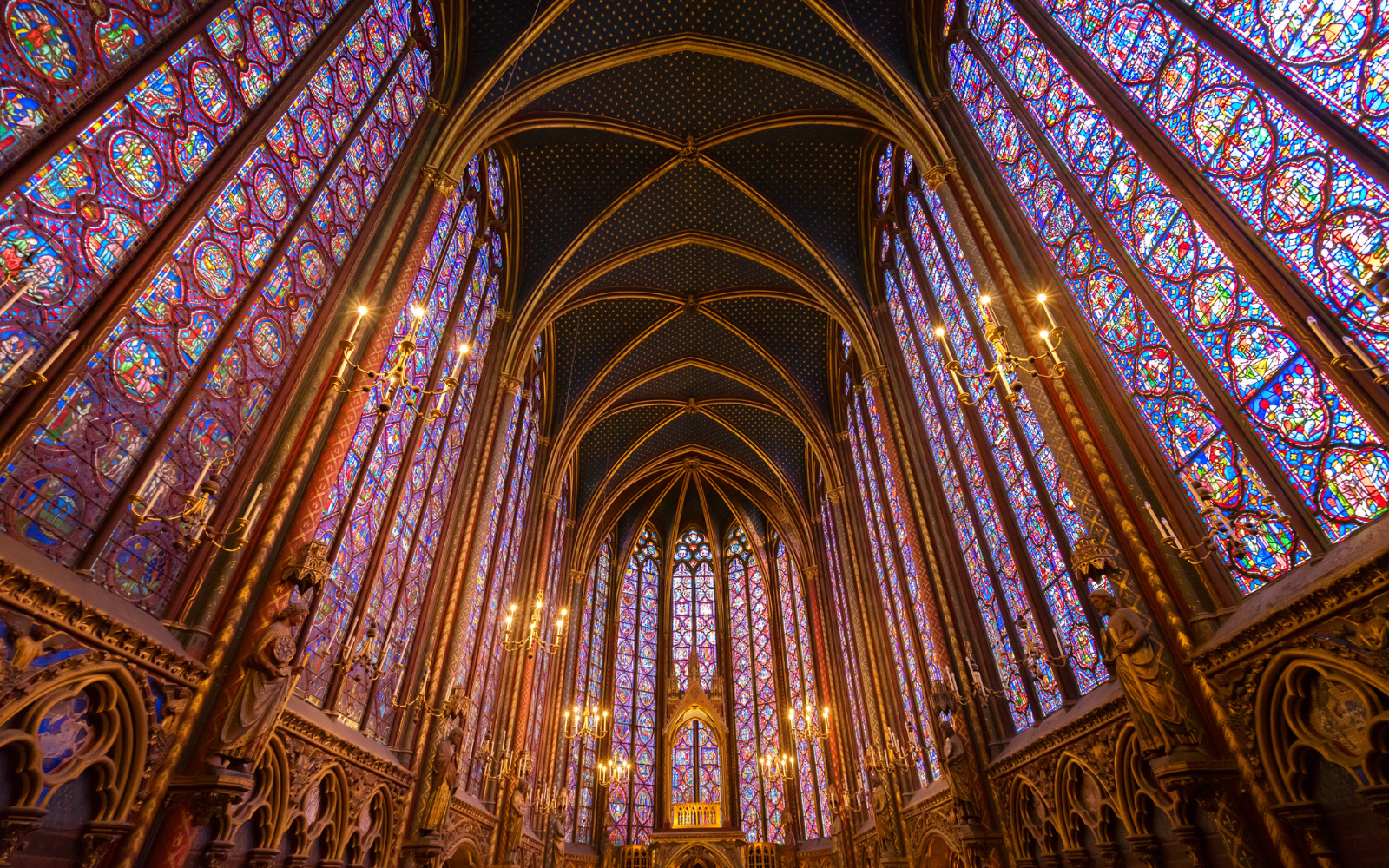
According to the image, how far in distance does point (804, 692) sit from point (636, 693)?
628 cm

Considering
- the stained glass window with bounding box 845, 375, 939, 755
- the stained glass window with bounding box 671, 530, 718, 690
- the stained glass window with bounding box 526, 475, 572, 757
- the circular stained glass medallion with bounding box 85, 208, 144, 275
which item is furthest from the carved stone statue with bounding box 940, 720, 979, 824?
the stained glass window with bounding box 671, 530, 718, 690

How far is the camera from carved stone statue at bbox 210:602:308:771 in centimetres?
580

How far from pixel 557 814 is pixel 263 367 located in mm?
15954

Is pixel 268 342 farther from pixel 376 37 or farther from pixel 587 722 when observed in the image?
pixel 587 722

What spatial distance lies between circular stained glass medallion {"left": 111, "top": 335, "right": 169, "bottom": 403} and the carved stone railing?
21.0 meters

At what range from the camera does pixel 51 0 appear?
5.16 m

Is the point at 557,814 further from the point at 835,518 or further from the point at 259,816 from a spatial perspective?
the point at 259,816

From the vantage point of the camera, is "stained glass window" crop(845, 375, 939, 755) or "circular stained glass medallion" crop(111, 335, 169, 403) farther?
"stained glass window" crop(845, 375, 939, 755)

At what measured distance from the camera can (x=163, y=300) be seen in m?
5.96

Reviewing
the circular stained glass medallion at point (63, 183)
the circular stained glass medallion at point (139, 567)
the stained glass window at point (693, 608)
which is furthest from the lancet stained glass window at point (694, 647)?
the circular stained glass medallion at point (63, 183)

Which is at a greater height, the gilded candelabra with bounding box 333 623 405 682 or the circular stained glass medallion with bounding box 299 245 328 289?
the circular stained glass medallion with bounding box 299 245 328 289

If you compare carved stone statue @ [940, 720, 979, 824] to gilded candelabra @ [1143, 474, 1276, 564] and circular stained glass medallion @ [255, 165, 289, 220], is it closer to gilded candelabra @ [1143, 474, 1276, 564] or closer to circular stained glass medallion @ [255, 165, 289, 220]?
gilded candelabra @ [1143, 474, 1276, 564]

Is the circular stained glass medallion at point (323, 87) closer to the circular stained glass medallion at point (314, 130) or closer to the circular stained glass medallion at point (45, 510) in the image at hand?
the circular stained glass medallion at point (314, 130)

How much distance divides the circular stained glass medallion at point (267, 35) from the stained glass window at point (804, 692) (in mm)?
20074
